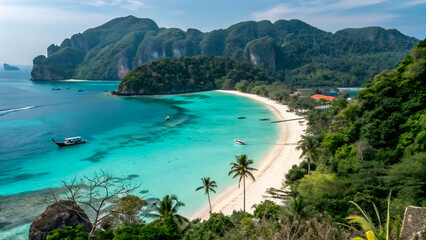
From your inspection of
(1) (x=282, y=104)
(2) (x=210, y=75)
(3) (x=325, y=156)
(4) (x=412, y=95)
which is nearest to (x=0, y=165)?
(3) (x=325, y=156)

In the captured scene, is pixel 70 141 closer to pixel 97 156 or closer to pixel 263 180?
pixel 97 156

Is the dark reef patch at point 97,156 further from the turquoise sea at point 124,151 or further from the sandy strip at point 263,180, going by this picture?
the sandy strip at point 263,180

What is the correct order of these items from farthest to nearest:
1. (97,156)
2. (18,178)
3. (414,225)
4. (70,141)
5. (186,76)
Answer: (186,76) → (70,141) → (97,156) → (18,178) → (414,225)

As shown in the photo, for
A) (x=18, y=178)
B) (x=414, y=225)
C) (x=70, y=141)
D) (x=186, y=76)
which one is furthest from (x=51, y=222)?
(x=186, y=76)

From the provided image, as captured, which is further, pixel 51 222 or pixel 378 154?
pixel 378 154

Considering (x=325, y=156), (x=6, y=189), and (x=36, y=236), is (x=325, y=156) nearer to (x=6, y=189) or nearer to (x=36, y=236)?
(x=36, y=236)
